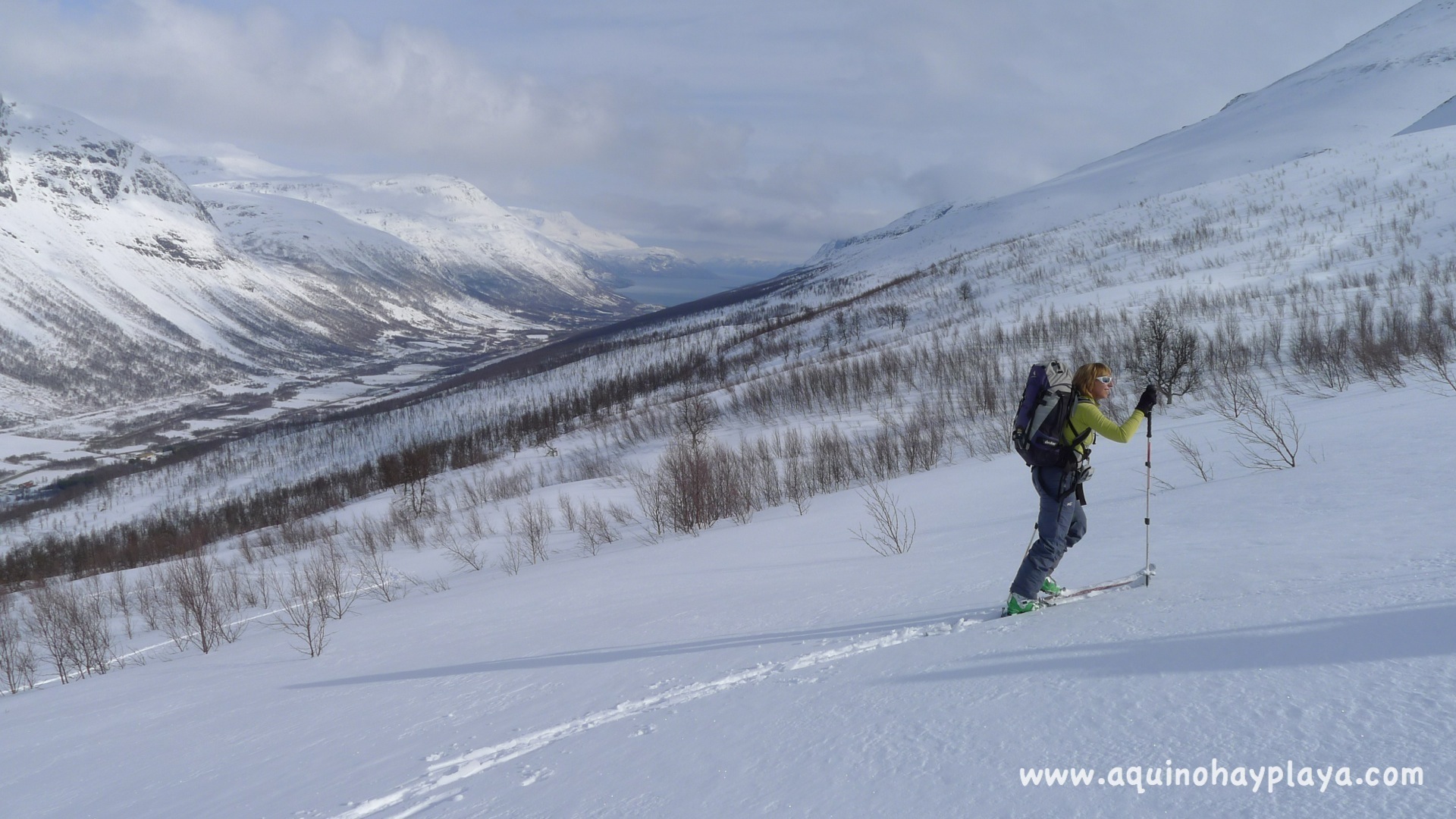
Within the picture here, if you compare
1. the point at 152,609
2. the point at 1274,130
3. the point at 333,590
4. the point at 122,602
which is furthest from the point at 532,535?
the point at 1274,130

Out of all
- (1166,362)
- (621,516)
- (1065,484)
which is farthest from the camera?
(1166,362)

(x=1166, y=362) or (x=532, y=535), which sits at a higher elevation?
(x=1166, y=362)

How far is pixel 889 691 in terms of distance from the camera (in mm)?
3508

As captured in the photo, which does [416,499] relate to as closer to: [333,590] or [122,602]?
[122,602]

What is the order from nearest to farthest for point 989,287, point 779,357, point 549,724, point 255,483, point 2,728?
1. point 549,724
2. point 2,728
3. point 989,287
4. point 779,357
5. point 255,483

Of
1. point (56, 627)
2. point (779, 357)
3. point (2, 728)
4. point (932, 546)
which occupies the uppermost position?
point (779, 357)

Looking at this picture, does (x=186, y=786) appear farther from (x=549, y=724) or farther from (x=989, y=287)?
(x=989, y=287)

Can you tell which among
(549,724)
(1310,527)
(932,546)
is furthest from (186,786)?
(1310,527)

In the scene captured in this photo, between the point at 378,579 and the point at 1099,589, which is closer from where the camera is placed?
the point at 1099,589

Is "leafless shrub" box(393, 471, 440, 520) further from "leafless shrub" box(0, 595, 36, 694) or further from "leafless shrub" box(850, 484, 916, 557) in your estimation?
"leafless shrub" box(850, 484, 916, 557)

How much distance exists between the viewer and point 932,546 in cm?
748

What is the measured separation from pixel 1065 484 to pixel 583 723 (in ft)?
11.2

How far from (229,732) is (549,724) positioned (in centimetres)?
298

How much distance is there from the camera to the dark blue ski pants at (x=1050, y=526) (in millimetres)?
4461
